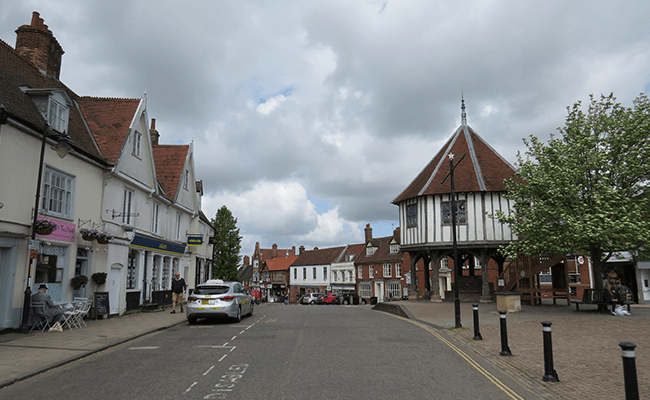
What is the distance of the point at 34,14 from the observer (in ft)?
59.4

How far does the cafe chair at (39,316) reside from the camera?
12875 mm

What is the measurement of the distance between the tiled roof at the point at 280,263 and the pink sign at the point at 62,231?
6498cm

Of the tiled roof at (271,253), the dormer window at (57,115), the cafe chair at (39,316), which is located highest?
the dormer window at (57,115)

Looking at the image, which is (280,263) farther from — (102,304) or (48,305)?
(48,305)

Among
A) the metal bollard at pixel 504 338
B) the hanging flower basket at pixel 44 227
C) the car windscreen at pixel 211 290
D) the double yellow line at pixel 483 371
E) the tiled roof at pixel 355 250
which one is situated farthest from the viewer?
the tiled roof at pixel 355 250

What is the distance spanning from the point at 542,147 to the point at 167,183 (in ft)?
64.5

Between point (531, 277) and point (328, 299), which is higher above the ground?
point (531, 277)

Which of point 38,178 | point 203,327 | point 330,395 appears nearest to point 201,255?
→ point 203,327

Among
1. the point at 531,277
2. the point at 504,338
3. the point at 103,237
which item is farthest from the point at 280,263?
the point at 504,338

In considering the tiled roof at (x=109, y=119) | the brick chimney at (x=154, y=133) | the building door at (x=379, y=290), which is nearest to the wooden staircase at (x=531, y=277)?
the tiled roof at (x=109, y=119)

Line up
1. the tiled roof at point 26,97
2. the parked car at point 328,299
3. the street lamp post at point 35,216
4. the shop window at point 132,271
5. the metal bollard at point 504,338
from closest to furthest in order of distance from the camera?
the metal bollard at point 504,338 → the street lamp post at point 35,216 → the tiled roof at point 26,97 → the shop window at point 132,271 → the parked car at point 328,299

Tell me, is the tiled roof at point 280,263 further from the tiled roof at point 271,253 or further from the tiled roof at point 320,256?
the tiled roof at point 271,253

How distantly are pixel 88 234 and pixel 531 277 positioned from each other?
1982 cm

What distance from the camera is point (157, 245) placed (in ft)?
76.2
